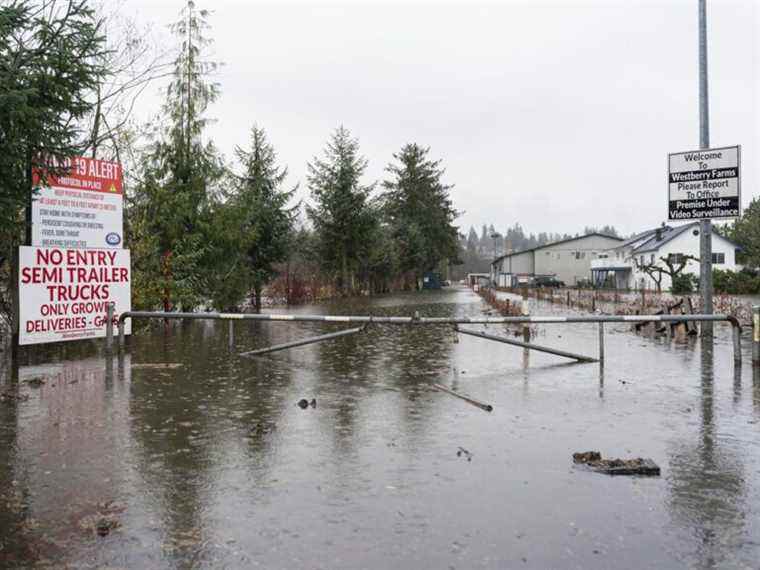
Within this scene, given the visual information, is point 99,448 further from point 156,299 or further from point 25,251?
point 156,299

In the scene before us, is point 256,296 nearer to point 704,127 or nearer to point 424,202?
point 704,127

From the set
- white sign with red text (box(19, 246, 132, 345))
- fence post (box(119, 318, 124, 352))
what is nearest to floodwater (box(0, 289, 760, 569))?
white sign with red text (box(19, 246, 132, 345))

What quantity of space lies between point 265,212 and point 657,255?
2048 inches

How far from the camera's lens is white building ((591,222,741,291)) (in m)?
68.7

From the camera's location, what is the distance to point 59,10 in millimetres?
14570

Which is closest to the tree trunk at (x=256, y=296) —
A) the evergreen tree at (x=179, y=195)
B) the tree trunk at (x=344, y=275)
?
the evergreen tree at (x=179, y=195)

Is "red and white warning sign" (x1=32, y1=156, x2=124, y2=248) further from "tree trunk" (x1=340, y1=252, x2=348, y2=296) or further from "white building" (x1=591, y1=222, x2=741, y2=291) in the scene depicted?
"white building" (x1=591, y1=222, x2=741, y2=291)

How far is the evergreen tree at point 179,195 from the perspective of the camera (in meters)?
19.2

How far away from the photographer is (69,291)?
502 inches

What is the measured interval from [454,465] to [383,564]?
2.01 m

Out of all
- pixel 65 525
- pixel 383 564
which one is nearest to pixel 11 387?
pixel 65 525

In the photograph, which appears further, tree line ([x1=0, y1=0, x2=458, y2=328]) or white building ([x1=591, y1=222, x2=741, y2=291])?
white building ([x1=591, y1=222, x2=741, y2=291])

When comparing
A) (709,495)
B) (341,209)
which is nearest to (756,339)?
(709,495)

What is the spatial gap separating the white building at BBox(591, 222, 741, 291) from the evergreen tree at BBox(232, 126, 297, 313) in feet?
117
